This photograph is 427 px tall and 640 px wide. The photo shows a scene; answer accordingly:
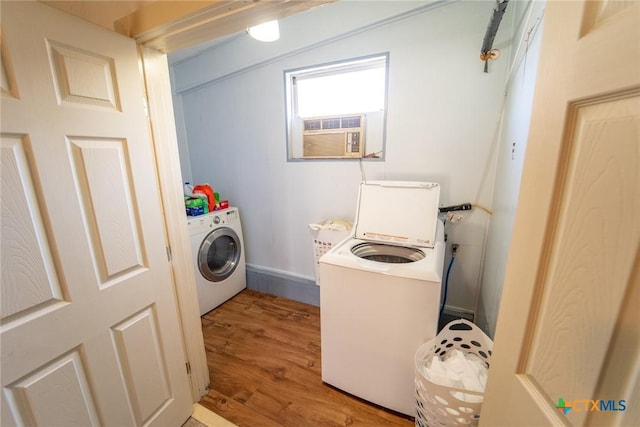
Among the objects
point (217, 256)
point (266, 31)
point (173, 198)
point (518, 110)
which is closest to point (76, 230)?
point (173, 198)

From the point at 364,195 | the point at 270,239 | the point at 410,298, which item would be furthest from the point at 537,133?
the point at 270,239

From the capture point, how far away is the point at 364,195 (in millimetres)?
1688

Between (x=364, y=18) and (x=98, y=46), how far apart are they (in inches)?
64.3

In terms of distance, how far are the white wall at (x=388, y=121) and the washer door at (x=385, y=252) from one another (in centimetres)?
28

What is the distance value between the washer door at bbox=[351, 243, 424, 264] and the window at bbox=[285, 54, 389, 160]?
0.77 m

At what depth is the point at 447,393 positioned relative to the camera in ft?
3.06

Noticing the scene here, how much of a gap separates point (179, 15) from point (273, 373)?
6.38ft

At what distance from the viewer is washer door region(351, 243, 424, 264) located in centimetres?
148

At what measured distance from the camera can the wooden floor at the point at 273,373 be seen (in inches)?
52.7

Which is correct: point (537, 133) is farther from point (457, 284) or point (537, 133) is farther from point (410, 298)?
point (457, 284)

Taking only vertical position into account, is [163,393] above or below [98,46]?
below

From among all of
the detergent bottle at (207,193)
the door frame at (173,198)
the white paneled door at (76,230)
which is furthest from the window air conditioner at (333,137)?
the white paneled door at (76,230)

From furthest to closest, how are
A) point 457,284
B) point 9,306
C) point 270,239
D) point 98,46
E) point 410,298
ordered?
point 270,239 < point 457,284 < point 410,298 < point 98,46 < point 9,306

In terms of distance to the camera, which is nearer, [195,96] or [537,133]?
[537,133]
